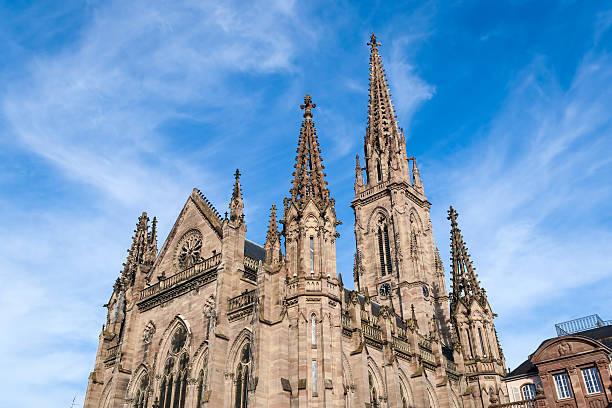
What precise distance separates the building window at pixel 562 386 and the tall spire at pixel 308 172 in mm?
18000

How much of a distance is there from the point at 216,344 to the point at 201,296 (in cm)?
436

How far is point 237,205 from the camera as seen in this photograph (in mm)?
35188

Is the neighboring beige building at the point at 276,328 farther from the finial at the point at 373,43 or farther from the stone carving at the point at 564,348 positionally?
the finial at the point at 373,43

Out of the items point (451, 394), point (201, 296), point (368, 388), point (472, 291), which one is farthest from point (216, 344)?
point (472, 291)

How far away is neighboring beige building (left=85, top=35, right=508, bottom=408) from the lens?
27.3 meters

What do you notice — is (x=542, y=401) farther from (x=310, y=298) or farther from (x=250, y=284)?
(x=250, y=284)

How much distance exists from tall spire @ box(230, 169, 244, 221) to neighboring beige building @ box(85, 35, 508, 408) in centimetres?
7

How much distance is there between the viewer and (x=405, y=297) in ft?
171

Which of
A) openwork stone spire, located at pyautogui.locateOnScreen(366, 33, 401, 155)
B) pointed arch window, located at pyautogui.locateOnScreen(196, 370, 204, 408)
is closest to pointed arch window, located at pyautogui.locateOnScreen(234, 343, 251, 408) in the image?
pointed arch window, located at pyautogui.locateOnScreen(196, 370, 204, 408)

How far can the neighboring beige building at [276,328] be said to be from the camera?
89.7ft

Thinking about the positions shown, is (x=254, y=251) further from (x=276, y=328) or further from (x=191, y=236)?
(x=276, y=328)

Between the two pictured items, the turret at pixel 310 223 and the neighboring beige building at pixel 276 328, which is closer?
the neighboring beige building at pixel 276 328

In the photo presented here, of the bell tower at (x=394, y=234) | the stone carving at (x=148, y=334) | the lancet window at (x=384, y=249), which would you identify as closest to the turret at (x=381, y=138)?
the bell tower at (x=394, y=234)

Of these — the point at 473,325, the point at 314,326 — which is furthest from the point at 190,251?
the point at 473,325
